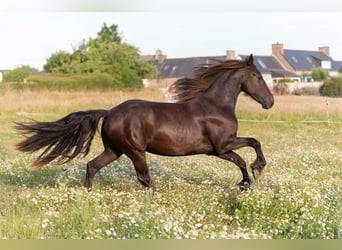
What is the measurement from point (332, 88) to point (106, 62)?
11.1 m

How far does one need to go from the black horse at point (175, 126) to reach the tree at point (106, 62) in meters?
15.3

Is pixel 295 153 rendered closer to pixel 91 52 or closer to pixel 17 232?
pixel 17 232

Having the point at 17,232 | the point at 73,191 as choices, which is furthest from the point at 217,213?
the point at 17,232

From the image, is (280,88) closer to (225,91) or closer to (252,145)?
(225,91)

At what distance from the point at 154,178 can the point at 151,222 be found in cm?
225

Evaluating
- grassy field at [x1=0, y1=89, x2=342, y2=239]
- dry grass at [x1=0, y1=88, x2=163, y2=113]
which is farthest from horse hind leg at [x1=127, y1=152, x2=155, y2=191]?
dry grass at [x1=0, y1=88, x2=163, y2=113]

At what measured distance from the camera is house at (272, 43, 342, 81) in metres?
21.6

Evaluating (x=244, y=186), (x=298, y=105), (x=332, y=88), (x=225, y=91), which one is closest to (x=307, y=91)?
(x=332, y=88)

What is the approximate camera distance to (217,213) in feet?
21.0

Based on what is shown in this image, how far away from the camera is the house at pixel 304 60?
21.6 m

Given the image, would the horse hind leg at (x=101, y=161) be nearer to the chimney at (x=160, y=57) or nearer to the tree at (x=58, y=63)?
the chimney at (x=160, y=57)

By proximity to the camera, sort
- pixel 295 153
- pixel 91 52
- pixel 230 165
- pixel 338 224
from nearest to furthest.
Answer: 1. pixel 338 224
2. pixel 230 165
3. pixel 295 153
4. pixel 91 52

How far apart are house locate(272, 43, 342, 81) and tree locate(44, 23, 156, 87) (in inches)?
239

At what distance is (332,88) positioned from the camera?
63.0ft
